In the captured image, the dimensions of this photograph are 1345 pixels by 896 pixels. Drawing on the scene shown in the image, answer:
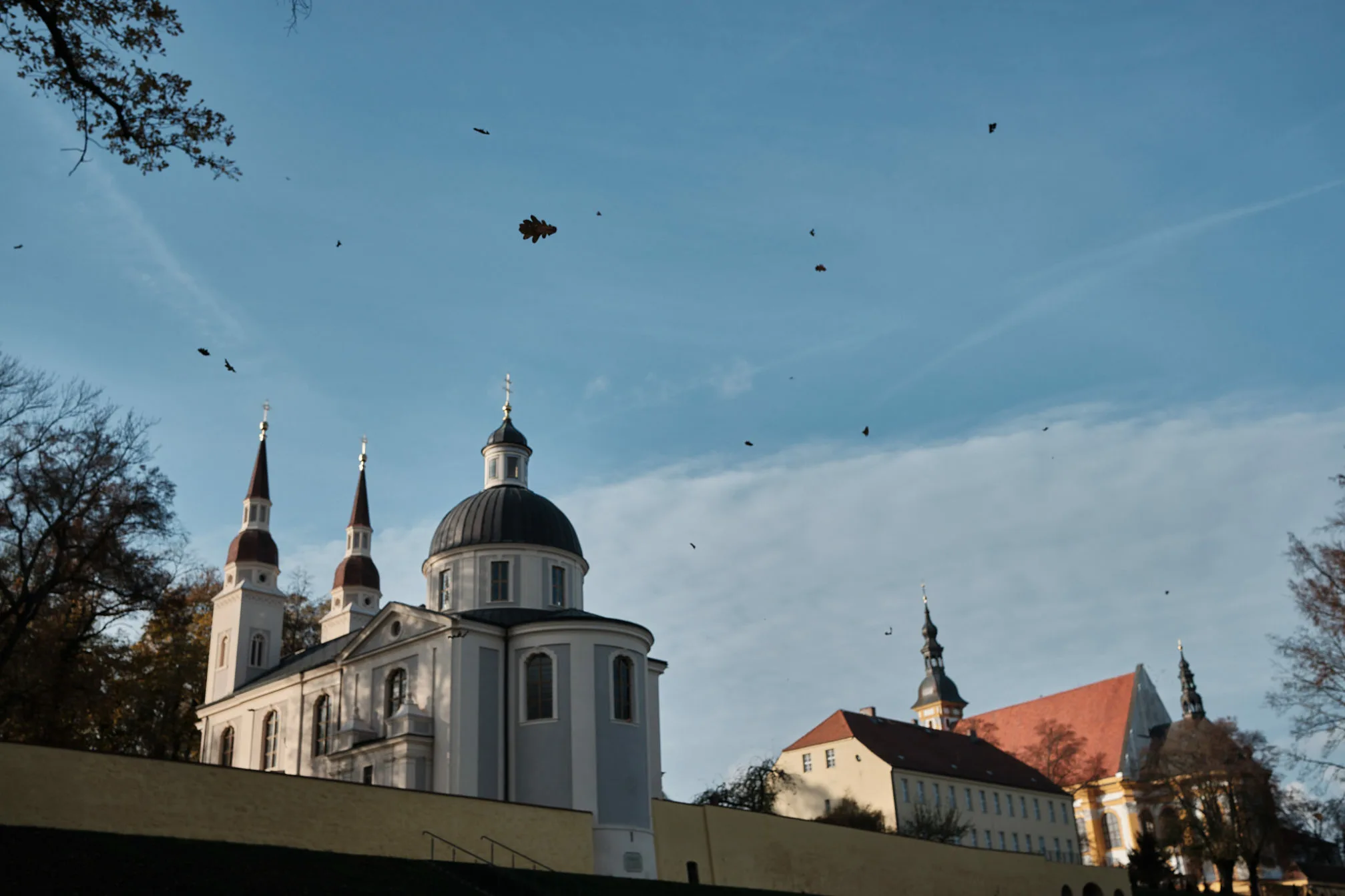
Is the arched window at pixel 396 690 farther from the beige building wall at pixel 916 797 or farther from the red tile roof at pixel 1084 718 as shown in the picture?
the red tile roof at pixel 1084 718

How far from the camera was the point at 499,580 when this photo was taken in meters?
38.8

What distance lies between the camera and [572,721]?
107ft

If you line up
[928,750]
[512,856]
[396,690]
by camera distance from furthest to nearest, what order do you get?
[928,750]
[396,690]
[512,856]

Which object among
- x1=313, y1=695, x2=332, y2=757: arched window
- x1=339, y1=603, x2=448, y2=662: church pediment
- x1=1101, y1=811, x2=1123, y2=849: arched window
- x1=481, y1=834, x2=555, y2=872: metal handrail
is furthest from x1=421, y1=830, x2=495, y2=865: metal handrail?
x1=1101, y1=811, x2=1123, y2=849: arched window

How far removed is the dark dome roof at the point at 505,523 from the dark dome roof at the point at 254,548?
50.0ft

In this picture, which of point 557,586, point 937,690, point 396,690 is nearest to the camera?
point 396,690

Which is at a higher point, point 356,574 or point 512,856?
point 356,574

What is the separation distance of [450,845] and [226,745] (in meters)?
25.2

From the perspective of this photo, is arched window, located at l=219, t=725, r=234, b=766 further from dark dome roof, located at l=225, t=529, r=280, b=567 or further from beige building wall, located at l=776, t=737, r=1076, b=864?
beige building wall, located at l=776, t=737, r=1076, b=864

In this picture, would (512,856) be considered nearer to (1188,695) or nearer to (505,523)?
(505,523)

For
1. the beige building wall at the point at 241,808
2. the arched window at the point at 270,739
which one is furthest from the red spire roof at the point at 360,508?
the beige building wall at the point at 241,808

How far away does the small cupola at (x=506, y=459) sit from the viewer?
42.3m

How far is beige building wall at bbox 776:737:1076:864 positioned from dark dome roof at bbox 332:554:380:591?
2337cm

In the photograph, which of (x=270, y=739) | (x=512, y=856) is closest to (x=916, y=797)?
(x=270, y=739)
